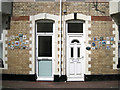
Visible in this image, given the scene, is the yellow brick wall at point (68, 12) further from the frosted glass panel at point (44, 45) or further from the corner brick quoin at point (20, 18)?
the frosted glass panel at point (44, 45)

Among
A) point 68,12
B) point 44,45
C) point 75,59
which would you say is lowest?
point 75,59

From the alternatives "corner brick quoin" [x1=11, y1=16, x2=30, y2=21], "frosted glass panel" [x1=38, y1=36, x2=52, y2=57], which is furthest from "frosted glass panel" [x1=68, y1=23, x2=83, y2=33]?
"corner brick quoin" [x1=11, y1=16, x2=30, y2=21]

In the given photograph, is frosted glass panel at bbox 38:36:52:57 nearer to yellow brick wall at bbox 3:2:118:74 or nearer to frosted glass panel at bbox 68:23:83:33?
yellow brick wall at bbox 3:2:118:74

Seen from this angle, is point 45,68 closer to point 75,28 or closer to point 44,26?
point 44,26

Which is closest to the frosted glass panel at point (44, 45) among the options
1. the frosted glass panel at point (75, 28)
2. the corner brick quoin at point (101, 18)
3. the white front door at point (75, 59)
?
the white front door at point (75, 59)

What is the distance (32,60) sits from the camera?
32.9 feet

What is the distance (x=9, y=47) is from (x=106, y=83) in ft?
16.5

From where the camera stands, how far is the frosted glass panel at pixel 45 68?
33.3 feet

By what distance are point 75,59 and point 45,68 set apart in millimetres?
1566

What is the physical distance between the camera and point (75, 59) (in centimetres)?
1023

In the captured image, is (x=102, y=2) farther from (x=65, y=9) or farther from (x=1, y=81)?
(x=1, y=81)

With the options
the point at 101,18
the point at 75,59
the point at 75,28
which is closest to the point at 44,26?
the point at 75,28

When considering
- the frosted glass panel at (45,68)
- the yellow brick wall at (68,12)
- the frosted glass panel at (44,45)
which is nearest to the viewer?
the yellow brick wall at (68,12)

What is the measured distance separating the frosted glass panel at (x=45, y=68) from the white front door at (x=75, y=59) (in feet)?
3.10
